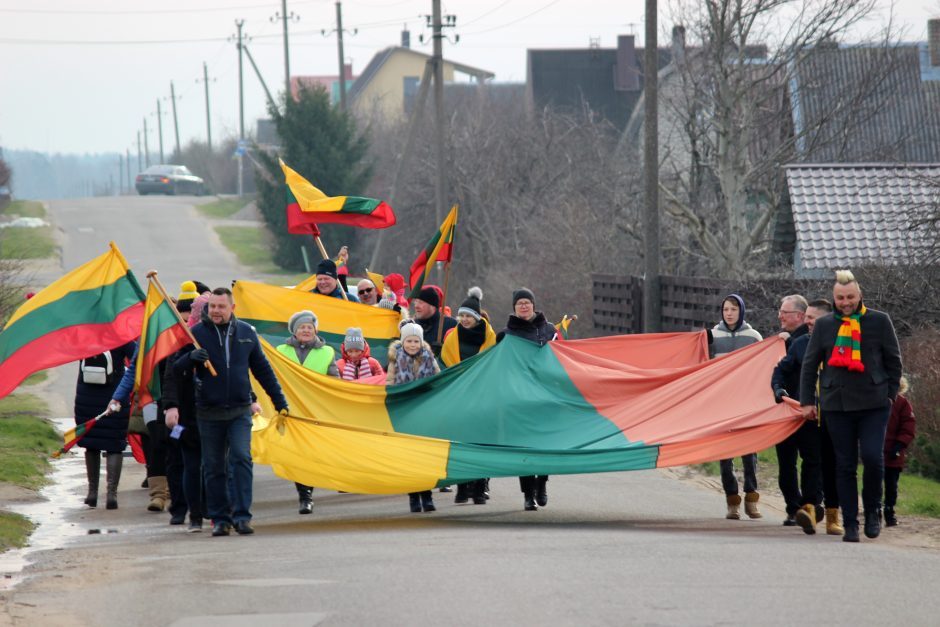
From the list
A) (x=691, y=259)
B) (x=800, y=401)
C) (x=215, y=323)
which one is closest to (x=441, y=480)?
(x=215, y=323)

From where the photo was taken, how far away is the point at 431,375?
41.7 feet

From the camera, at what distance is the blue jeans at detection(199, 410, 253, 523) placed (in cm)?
1100

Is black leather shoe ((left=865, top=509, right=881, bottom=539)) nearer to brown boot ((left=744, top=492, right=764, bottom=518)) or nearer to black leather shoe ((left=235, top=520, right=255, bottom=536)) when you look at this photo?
brown boot ((left=744, top=492, right=764, bottom=518))

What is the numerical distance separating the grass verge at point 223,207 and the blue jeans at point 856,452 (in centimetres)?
5984

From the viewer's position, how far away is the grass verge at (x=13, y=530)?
10766 millimetres

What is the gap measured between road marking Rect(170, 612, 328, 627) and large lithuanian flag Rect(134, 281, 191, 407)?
4143 millimetres

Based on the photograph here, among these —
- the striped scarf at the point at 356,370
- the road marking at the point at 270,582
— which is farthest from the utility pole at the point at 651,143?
the road marking at the point at 270,582

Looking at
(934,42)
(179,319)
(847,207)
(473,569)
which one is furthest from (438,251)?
(934,42)

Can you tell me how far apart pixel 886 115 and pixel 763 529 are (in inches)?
1048

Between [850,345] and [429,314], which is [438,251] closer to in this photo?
[429,314]

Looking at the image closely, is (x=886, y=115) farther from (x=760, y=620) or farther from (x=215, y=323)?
(x=760, y=620)

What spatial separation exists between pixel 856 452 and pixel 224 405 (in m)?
4.68

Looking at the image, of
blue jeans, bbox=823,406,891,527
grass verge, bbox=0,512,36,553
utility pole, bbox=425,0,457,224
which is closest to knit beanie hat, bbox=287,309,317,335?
grass verge, bbox=0,512,36,553

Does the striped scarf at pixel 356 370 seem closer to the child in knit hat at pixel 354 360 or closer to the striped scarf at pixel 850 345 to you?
the child in knit hat at pixel 354 360
